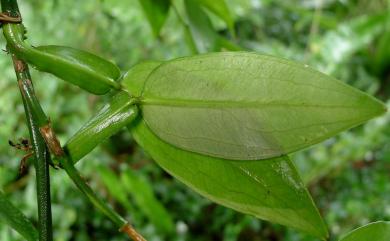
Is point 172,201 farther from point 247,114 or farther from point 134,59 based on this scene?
point 247,114

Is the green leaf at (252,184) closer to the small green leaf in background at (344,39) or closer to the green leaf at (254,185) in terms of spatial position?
the green leaf at (254,185)

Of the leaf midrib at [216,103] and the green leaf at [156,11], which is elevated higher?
the green leaf at [156,11]

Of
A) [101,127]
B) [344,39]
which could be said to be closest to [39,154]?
[101,127]

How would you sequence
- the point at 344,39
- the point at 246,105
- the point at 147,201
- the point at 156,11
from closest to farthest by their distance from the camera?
the point at 246,105 < the point at 156,11 < the point at 147,201 < the point at 344,39

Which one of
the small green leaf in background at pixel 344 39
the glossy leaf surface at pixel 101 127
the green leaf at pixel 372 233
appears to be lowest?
the green leaf at pixel 372 233

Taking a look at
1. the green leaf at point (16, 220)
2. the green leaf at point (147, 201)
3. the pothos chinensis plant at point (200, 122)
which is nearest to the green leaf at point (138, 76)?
the pothos chinensis plant at point (200, 122)

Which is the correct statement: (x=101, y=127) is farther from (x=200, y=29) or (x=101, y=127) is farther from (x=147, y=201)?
(x=147, y=201)

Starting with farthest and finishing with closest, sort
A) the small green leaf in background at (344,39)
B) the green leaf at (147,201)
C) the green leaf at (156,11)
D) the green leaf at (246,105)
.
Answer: the small green leaf in background at (344,39), the green leaf at (147,201), the green leaf at (156,11), the green leaf at (246,105)
